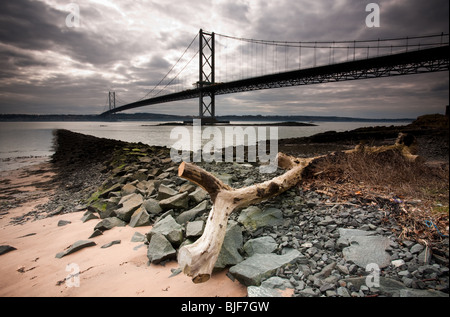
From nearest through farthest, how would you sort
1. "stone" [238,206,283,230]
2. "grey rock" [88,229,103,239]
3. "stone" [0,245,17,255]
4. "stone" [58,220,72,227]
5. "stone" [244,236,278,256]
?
"stone" [244,236,278,256] → "stone" [238,206,283,230] → "stone" [0,245,17,255] → "grey rock" [88,229,103,239] → "stone" [58,220,72,227]

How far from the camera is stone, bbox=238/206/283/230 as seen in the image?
2.60 metres

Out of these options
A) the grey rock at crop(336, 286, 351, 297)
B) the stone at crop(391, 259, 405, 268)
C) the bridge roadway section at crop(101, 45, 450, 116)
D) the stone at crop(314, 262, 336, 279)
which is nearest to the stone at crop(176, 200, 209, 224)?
the stone at crop(314, 262, 336, 279)

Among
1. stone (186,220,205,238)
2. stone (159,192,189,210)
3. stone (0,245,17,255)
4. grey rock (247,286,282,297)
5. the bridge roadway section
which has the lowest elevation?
stone (0,245,17,255)

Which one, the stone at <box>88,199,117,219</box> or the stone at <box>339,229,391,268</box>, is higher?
the stone at <box>339,229,391,268</box>

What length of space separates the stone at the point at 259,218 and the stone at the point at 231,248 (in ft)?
0.73

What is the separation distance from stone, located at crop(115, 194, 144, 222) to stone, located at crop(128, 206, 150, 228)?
118mm

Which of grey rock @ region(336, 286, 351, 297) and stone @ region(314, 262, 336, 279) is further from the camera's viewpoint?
stone @ region(314, 262, 336, 279)

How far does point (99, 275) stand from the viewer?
7.03ft

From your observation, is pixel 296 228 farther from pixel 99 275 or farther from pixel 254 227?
pixel 99 275

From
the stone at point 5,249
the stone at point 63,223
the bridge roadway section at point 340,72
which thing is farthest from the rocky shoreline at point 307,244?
the bridge roadway section at point 340,72

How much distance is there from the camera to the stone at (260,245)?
7.20ft

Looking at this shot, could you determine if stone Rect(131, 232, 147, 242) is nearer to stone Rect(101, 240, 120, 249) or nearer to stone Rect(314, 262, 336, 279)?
stone Rect(101, 240, 120, 249)

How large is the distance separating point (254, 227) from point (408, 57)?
739 inches

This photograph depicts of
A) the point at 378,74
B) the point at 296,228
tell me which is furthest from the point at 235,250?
the point at 378,74
